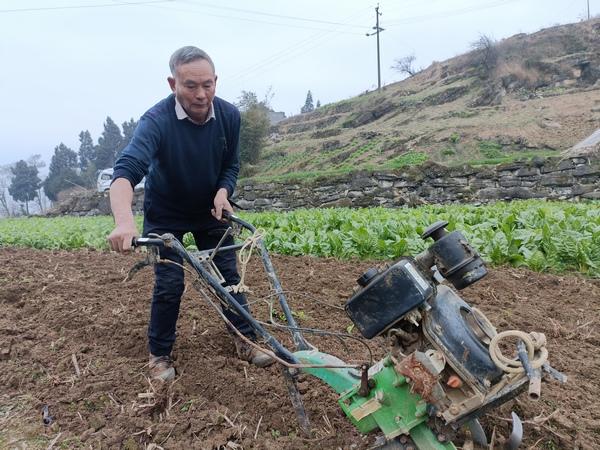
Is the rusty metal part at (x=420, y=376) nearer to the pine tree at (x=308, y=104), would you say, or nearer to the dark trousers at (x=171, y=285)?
the dark trousers at (x=171, y=285)

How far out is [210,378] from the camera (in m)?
2.97

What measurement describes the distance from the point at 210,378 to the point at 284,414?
2.11 ft

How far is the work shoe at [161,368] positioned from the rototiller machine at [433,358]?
1.39 m

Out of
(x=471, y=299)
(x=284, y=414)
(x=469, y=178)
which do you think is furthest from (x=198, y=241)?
(x=469, y=178)

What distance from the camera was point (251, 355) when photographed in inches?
126

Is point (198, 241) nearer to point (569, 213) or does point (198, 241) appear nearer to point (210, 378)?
point (210, 378)

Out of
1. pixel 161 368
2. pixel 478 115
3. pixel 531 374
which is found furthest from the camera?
pixel 478 115

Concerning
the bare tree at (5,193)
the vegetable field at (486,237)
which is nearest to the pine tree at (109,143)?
the bare tree at (5,193)

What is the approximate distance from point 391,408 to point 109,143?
7316 centimetres

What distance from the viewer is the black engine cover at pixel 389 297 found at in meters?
1.71

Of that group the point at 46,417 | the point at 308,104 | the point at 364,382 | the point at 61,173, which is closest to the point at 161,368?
the point at 46,417

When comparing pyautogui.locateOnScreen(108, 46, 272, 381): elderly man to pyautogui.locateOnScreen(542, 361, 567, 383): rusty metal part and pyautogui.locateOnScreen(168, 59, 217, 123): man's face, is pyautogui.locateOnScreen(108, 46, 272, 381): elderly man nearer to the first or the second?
pyautogui.locateOnScreen(168, 59, 217, 123): man's face

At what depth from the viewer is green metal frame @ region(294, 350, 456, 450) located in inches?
69.6

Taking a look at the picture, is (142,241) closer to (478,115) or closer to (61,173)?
(478,115)
